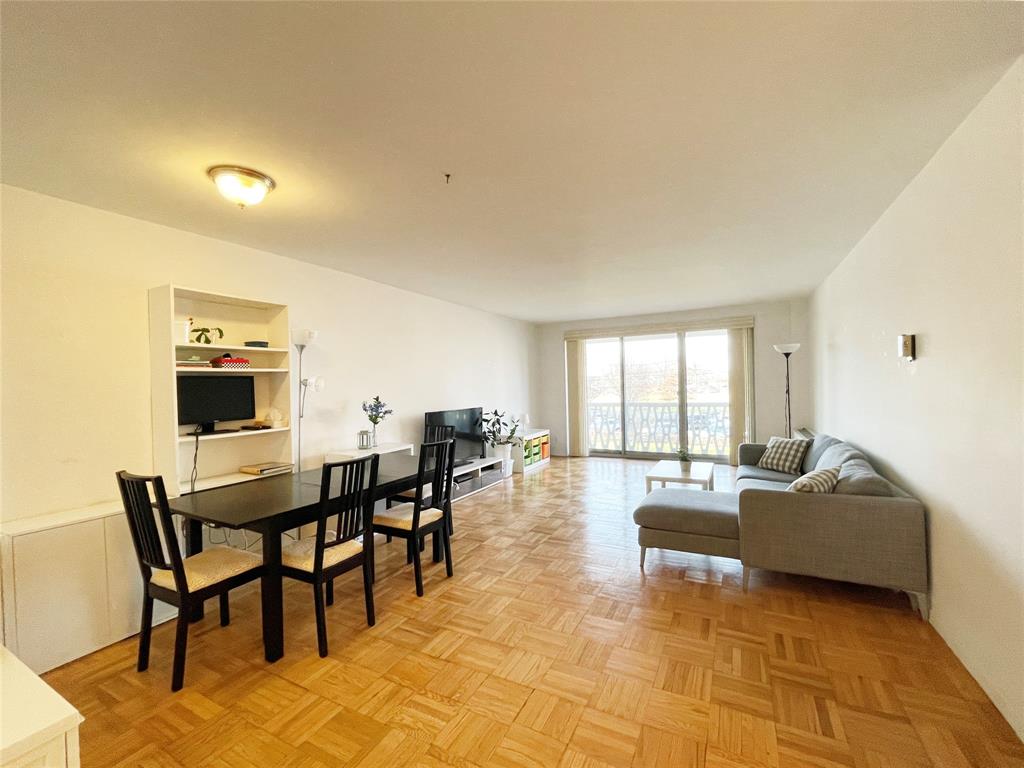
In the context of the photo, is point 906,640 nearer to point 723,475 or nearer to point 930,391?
point 930,391

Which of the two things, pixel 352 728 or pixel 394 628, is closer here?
pixel 352 728

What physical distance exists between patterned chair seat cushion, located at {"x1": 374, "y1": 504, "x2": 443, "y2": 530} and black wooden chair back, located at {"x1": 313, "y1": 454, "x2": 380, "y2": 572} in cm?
38

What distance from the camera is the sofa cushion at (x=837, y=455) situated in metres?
3.01

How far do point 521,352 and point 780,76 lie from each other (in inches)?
234

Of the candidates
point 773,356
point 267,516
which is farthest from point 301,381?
point 773,356

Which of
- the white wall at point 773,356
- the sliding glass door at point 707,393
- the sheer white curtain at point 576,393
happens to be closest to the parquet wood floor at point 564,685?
the white wall at point 773,356

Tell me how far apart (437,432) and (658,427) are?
393 centimetres

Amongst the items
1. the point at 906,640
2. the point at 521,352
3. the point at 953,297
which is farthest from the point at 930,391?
the point at 521,352

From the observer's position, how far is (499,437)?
243 inches

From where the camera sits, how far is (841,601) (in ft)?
8.42

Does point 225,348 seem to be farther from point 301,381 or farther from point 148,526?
point 148,526

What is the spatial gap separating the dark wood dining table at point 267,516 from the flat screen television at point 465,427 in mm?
2366

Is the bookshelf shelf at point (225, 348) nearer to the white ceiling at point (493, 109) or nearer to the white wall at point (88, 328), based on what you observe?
the white wall at point (88, 328)

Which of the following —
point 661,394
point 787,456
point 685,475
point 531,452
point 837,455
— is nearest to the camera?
point 837,455
